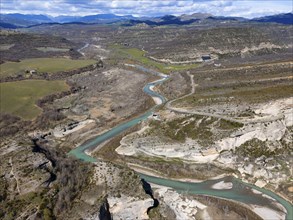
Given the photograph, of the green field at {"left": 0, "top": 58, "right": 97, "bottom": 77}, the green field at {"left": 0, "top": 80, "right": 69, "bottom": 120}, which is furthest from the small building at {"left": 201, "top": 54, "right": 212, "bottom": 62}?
the green field at {"left": 0, "top": 80, "right": 69, "bottom": 120}

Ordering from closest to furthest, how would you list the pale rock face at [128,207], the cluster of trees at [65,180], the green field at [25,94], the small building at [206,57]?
the cluster of trees at [65,180], the pale rock face at [128,207], the green field at [25,94], the small building at [206,57]

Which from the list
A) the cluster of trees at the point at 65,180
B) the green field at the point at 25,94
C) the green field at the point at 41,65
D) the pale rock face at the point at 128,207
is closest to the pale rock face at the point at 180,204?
the pale rock face at the point at 128,207

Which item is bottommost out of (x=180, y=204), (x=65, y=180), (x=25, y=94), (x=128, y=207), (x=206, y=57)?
(x=25, y=94)

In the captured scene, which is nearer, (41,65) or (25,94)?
(25,94)

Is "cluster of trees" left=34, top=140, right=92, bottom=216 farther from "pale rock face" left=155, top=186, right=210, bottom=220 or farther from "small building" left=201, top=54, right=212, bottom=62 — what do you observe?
"small building" left=201, top=54, right=212, bottom=62

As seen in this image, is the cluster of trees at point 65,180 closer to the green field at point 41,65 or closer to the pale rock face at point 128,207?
the pale rock face at point 128,207

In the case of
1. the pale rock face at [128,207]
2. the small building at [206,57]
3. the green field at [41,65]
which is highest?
the small building at [206,57]

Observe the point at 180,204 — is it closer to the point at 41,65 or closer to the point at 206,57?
the point at 41,65

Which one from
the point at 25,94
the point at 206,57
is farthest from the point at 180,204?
the point at 206,57
